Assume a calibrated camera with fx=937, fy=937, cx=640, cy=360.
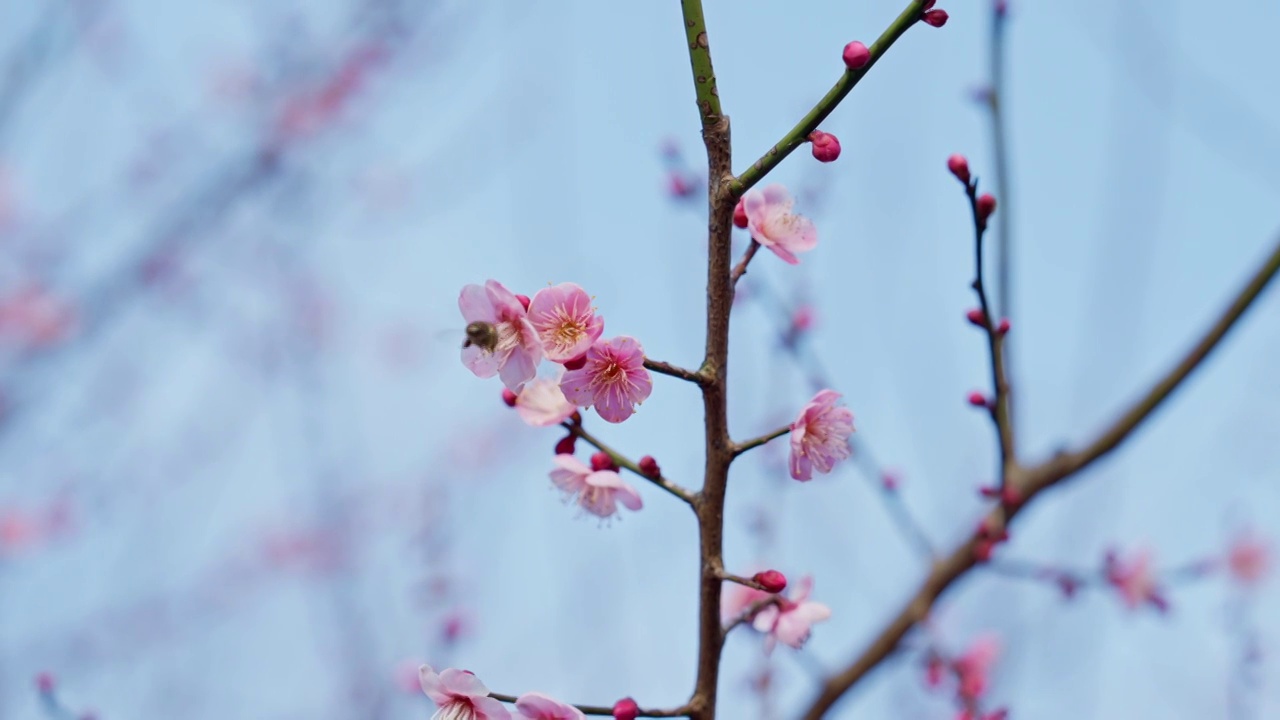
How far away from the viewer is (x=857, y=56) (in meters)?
1.16

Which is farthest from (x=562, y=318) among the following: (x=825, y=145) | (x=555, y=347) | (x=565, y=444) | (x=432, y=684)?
(x=432, y=684)

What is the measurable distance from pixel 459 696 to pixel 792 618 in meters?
0.58

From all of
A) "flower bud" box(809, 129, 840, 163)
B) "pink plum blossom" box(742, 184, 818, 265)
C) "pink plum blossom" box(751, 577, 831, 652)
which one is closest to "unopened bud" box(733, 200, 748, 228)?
"pink plum blossom" box(742, 184, 818, 265)

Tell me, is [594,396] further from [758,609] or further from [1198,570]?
[1198,570]

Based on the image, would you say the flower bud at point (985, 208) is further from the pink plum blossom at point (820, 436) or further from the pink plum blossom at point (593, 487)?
the pink plum blossom at point (593, 487)

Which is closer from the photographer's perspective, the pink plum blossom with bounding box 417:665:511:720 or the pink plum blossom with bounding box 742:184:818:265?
the pink plum blossom with bounding box 417:665:511:720

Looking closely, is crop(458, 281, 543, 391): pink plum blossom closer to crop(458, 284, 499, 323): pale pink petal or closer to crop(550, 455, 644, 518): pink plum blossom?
crop(458, 284, 499, 323): pale pink petal

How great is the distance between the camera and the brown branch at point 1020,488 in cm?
263

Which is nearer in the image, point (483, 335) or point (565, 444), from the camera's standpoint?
point (483, 335)

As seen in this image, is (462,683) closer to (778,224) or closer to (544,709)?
(544,709)

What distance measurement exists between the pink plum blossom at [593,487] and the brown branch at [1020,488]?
1322mm

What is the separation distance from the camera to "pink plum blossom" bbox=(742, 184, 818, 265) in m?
1.57

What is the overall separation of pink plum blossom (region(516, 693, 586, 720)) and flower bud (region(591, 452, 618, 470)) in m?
0.42

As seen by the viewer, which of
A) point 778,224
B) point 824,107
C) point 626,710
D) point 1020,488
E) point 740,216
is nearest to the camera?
point 824,107
